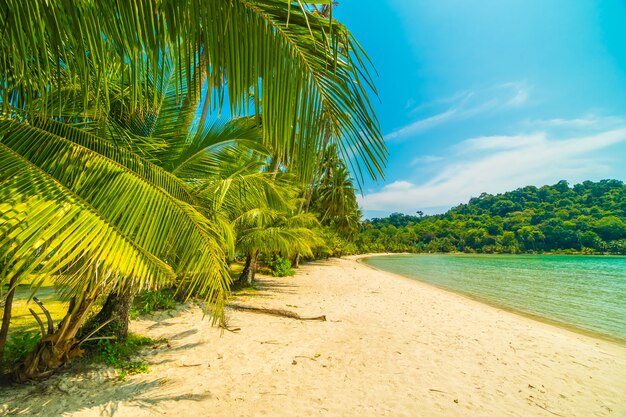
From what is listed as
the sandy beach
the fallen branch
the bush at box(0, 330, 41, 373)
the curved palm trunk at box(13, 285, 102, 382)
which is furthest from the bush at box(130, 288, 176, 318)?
the curved palm trunk at box(13, 285, 102, 382)

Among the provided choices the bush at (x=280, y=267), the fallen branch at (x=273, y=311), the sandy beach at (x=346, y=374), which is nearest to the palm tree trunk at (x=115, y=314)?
the sandy beach at (x=346, y=374)

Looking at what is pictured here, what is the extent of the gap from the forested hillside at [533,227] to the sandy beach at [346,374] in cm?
5167

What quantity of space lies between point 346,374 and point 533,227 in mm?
87265

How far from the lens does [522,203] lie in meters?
90.2

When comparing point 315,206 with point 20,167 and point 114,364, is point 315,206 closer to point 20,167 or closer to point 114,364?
point 114,364

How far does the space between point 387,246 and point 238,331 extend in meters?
71.6

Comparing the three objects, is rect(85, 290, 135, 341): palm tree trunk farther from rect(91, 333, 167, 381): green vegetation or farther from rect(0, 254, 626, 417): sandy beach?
rect(0, 254, 626, 417): sandy beach

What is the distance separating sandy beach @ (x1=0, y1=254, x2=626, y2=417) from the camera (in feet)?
11.1

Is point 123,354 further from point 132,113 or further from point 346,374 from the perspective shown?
point 132,113

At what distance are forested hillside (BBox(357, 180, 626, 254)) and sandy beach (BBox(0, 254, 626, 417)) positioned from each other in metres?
51.7

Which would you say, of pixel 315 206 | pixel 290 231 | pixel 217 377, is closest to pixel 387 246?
pixel 315 206

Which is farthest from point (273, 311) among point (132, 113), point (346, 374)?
point (132, 113)

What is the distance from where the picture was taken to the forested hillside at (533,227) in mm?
63237

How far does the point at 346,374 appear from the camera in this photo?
422cm
